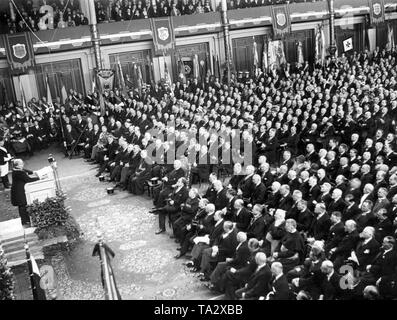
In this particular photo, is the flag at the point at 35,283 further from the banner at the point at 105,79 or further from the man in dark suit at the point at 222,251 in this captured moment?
the banner at the point at 105,79

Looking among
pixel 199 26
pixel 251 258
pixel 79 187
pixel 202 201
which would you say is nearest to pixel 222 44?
pixel 199 26

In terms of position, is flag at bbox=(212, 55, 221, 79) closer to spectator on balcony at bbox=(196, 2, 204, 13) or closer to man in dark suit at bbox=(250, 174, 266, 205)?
spectator on balcony at bbox=(196, 2, 204, 13)

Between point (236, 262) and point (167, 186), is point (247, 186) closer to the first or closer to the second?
point (167, 186)

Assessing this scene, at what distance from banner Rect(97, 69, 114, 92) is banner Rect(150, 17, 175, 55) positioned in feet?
11.5

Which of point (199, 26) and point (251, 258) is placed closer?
point (251, 258)

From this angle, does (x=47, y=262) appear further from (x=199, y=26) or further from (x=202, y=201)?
(x=199, y=26)

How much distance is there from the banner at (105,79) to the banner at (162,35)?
11.5 feet

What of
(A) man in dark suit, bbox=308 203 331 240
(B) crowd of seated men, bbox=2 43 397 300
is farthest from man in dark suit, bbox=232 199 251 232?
(A) man in dark suit, bbox=308 203 331 240

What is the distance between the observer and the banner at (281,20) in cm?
2572

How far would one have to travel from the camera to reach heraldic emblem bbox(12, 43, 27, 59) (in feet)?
64.8

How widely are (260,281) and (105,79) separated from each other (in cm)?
1541

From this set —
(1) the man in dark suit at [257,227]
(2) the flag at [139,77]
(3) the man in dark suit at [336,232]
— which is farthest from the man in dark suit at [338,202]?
(2) the flag at [139,77]

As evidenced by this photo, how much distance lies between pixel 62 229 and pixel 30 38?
43.9 feet

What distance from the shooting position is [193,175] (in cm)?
1210
